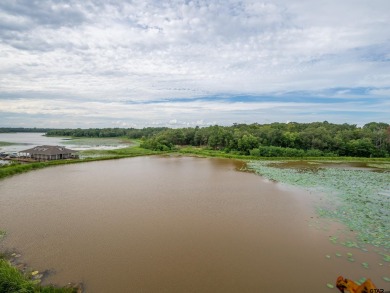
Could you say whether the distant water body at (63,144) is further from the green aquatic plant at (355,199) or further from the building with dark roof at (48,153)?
the green aquatic plant at (355,199)

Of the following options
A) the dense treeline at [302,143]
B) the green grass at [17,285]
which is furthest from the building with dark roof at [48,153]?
the green grass at [17,285]

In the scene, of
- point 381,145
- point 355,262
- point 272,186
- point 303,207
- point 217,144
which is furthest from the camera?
point 217,144

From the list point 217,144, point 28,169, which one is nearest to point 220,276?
point 28,169

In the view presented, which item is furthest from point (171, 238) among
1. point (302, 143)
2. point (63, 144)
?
point (63, 144)

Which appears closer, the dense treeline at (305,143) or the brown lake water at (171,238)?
the brown lake water at (171,238)

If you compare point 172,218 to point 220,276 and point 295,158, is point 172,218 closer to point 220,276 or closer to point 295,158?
point 220,276

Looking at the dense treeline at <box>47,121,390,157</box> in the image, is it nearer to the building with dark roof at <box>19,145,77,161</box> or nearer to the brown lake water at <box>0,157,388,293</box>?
the building with dark roof at <box>19,145,77,161</box>

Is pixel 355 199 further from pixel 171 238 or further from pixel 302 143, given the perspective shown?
pixel 302 143
